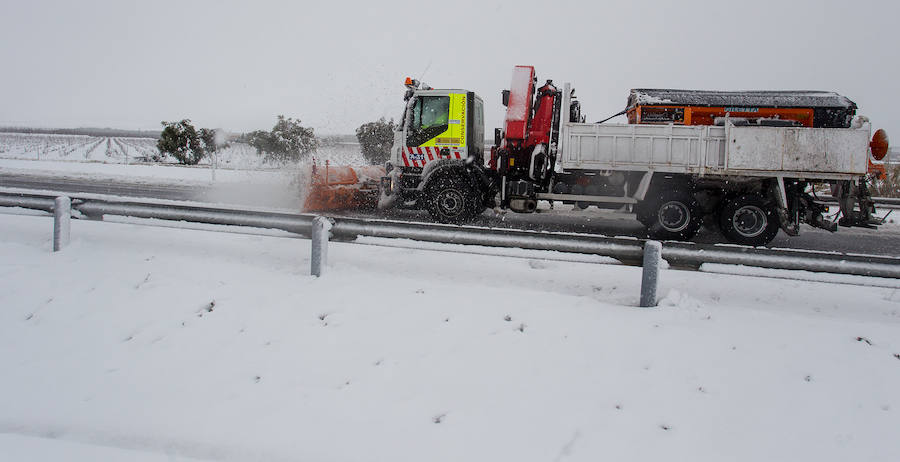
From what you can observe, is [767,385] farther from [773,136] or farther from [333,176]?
[333,176]

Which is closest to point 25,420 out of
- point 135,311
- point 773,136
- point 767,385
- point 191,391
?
point 191,391

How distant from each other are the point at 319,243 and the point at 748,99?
858 centimetres

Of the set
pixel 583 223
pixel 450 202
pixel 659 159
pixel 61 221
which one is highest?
pixel 659 159

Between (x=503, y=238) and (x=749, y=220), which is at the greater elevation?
(x=749, y=220)

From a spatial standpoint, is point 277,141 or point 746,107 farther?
point 277,141

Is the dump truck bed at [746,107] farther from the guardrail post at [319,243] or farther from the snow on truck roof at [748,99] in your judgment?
the guardrail post at [319,243]

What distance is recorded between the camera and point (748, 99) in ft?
32.0

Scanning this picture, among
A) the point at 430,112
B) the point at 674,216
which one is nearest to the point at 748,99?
the point at 674,216

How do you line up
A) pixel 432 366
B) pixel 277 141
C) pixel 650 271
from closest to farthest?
pixel 432 366 → pixel 650 271 → pixel 277 141

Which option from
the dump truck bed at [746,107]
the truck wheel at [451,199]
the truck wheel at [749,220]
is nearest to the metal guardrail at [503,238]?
the truck wheel at [749,220]

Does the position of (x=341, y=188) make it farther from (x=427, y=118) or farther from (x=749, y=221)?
(x=749, y=221)

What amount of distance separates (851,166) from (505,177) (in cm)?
569

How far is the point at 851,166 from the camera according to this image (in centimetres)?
835

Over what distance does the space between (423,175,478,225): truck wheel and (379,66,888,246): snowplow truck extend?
0.07 feet
